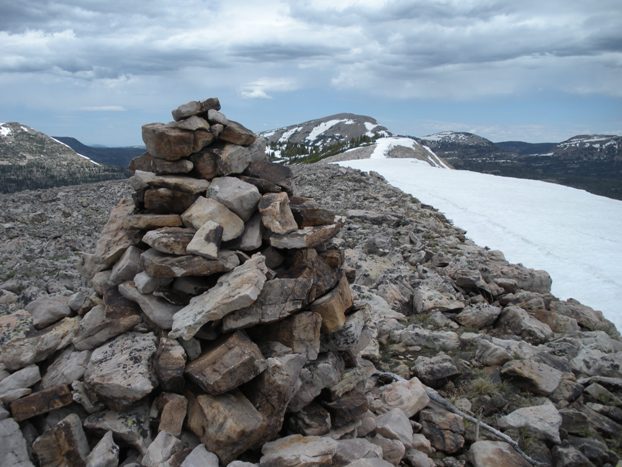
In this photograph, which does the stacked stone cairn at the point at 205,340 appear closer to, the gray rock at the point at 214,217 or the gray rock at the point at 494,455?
the gray rock at the point at 214,217

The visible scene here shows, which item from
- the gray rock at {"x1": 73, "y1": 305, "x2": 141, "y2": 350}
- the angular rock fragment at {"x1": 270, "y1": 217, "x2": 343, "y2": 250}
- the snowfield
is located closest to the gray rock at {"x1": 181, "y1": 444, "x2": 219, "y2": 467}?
the gray rock at {"x1": 73, "y1": 305, "x2": 141, "y2": 350}

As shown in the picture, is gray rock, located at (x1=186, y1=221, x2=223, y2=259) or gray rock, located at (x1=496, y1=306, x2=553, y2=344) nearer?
gray rock, located at (x1=186, y1=221, x2=223, y2=259)

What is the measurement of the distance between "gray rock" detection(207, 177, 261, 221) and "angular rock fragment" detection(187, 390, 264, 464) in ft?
10.7

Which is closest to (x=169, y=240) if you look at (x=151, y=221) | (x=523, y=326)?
(x=151, y=221)

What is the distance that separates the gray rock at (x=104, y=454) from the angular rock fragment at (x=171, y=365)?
1.01 m

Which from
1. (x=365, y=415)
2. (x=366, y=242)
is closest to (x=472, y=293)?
(x=366, y=242)

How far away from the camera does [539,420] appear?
981 cm

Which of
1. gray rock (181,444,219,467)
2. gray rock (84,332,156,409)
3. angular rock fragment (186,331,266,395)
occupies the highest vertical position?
angular rock fragment (186,331,266,395)

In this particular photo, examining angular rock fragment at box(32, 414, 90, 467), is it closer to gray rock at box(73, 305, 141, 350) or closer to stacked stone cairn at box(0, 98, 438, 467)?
Result: stacked stone cairn at box(0, 98, 438, 467)

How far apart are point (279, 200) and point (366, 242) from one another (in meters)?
14.0

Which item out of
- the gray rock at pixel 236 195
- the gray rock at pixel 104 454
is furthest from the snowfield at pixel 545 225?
the gray rock at pixel 104 454

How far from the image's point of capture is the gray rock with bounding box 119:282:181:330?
8.08 metres

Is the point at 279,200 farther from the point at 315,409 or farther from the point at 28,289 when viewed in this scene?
the point at 28,289

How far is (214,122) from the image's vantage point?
9688 millimetres
